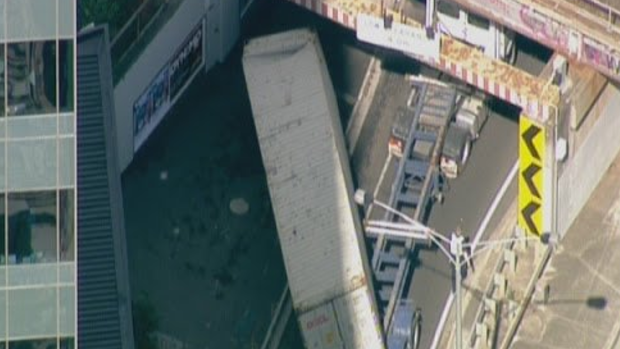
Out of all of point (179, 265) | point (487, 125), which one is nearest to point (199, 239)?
point (179, 265)

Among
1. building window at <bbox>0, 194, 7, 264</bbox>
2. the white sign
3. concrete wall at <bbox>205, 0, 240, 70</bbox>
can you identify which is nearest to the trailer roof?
the white sign

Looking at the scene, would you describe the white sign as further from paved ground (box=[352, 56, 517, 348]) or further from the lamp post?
the lamp post

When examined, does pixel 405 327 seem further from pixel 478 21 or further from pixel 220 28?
pixel 220 28

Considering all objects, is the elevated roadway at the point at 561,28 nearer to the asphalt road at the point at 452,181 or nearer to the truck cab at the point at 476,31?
the truck cab at the point at 476,31

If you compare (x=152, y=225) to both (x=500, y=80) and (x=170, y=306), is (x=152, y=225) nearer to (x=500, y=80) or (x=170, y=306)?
(x=170, y=306)

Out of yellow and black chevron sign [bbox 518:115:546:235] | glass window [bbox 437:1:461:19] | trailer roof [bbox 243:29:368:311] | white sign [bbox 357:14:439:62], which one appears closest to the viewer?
trailer roof [bbox 243:29:368:311]
